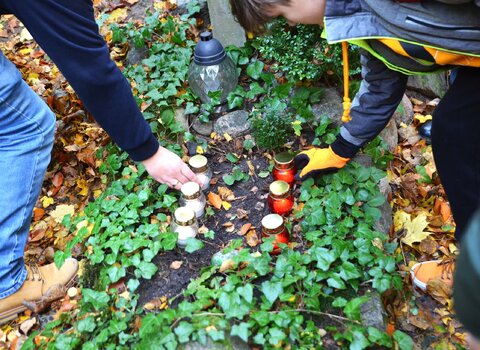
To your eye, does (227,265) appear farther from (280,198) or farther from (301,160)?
(301,160)

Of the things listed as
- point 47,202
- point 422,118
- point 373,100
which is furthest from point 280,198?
point 47,202

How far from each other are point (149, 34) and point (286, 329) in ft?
8.47

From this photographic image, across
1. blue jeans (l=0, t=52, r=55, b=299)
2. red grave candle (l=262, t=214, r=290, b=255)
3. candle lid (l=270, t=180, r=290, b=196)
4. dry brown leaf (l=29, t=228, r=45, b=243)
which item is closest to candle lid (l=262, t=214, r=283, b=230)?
red grave candle (l=262, t=214, r=290, b=255)

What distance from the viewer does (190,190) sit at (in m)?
2.59

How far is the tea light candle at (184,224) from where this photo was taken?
2.51 metres

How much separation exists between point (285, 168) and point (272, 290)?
0.80 m

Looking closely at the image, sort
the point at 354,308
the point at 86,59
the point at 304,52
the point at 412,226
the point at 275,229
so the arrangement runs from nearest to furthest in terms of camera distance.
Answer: the point at 86,59, the point at 354,308, the point at 275,229, the point at 412,226, the point at 304,52

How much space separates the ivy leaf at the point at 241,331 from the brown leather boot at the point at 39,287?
102cm

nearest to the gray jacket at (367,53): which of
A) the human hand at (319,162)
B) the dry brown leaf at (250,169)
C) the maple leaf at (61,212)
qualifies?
the human hand at (319,162)

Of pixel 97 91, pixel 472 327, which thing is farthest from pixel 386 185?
pixel 472 327

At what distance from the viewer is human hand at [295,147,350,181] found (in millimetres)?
2622

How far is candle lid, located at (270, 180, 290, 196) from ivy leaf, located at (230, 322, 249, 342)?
29.3 inches

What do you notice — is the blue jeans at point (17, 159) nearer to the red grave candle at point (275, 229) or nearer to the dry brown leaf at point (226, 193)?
the dry brown leaf at point (226, 193)

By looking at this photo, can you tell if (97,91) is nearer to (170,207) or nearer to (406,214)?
(170,207)
